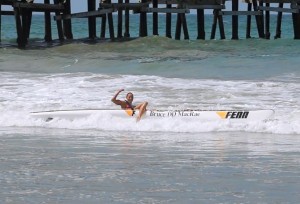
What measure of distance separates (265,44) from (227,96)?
15.7 metres

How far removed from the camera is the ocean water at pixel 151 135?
26.2 feet

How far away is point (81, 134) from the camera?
1250cm

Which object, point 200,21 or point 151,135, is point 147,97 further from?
point 200,21

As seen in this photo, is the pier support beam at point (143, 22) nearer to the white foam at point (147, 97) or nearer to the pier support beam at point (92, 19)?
the pier support beam at point (92, 19)

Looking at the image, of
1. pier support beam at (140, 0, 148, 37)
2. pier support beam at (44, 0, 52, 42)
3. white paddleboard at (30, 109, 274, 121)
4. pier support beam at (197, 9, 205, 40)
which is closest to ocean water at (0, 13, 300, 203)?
white paddleboard at (30, 109, 274, 121)

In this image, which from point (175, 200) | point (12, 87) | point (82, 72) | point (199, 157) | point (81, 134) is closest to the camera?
point (175, 200)

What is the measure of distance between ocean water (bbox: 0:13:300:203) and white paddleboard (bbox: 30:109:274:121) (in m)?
0.12

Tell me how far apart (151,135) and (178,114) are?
102cm

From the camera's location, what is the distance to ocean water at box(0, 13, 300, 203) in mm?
7973

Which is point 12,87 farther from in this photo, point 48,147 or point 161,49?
point 161,49

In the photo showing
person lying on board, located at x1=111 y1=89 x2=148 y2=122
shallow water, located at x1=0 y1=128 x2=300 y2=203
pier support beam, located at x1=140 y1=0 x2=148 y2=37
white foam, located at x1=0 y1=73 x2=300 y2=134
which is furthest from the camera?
pier support beam, located at x1=140 y1=0 x2=148 y2=37

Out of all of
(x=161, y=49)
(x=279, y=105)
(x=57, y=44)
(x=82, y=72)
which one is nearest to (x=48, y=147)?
(x=279, y=105)

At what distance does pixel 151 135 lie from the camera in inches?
488

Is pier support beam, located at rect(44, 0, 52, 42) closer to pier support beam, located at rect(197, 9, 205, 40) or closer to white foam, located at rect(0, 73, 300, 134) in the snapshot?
pier support beam, located at rect(197, 9, 205, 40)
